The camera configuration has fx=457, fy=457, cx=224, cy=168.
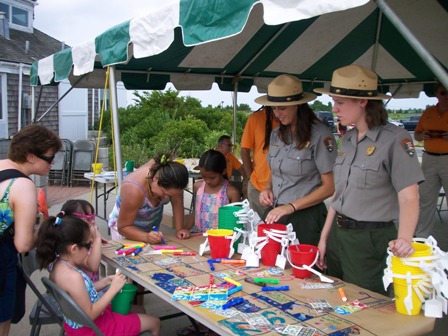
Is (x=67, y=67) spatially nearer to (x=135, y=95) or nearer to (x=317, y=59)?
(x=317, y=59)

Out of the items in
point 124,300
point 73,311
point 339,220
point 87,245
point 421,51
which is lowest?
point 124,300

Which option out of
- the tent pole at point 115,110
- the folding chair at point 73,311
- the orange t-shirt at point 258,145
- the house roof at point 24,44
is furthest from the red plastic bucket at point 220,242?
the house roof at point 24,44

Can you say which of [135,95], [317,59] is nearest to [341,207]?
[317,59]

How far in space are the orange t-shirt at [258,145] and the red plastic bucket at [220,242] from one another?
4.87 feet

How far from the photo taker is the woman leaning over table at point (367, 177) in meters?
2.15

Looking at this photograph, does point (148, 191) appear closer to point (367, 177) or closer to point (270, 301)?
point (270, 301)

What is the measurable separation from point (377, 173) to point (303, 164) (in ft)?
2.24

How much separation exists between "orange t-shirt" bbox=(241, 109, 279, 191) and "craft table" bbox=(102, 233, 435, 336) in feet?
4.77

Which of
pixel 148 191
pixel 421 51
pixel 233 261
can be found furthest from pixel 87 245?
pixel 421 51

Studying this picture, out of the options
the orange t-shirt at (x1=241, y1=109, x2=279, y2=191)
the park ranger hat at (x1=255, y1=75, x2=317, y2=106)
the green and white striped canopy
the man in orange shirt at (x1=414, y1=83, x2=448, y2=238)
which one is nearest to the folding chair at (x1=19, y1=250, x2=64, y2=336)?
the green and white striped canopy

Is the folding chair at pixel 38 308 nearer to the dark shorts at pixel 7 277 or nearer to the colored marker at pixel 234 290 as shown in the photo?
the dark shorts at pixel 7 277

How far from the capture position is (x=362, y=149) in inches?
88.7

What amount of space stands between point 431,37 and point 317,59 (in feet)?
5.43

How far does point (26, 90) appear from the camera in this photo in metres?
13.3
